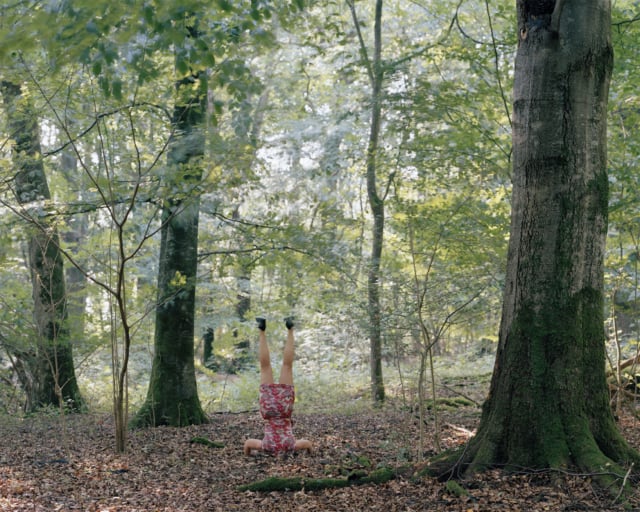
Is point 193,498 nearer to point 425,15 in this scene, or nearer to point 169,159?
point 169,159

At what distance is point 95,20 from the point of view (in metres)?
3.70

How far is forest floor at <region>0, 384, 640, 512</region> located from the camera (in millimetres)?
3760

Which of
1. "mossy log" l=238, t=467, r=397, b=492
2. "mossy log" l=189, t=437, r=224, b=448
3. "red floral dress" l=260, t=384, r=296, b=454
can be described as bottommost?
"mossy log" l=189, t=437, r=224, b=448

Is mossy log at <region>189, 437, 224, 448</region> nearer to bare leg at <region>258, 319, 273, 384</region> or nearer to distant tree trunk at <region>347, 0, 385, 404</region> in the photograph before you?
bare leg at <region>258, 319, 273, 384</region>

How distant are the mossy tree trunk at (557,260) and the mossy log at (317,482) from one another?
65 cm

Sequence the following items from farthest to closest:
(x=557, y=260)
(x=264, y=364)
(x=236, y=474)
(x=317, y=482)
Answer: (x=264, y=364), (x=236, y=474), (x=317, y=482), (x=557, y=260)

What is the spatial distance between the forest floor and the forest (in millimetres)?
30

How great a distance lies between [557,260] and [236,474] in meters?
A: 3.26

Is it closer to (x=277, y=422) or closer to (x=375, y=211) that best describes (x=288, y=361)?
(x=277, y=422)

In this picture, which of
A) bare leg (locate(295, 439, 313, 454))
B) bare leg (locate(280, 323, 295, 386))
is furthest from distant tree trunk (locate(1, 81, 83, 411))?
bare leg (locate(295, 439, 313, 454))

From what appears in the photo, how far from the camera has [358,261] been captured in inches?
349

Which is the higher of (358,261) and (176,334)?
(358,261)

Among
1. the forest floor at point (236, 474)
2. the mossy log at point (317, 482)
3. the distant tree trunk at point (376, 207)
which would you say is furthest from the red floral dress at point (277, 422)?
the distant tree trunk at point (376, 207)

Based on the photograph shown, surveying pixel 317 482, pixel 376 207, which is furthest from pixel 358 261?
pixel 317 482
